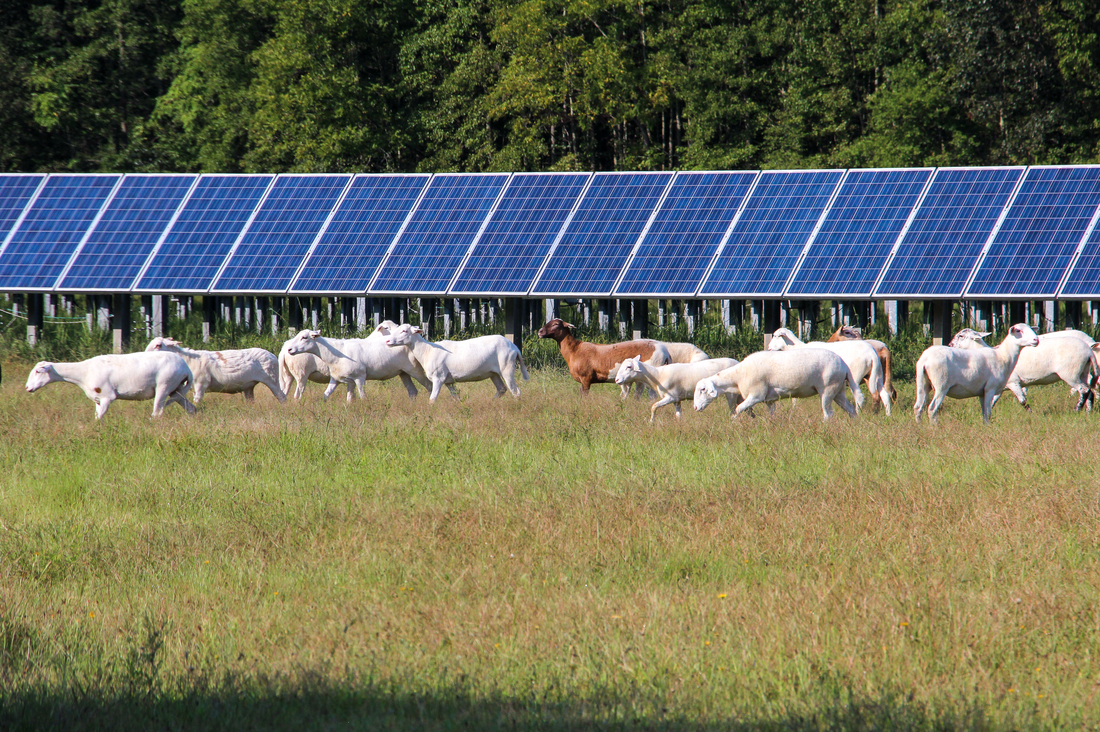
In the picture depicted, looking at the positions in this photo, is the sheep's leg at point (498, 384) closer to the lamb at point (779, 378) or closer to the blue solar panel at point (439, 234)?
the blue solar panel at point (439, 234)

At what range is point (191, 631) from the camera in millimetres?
7430

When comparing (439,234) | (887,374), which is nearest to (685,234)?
(439,234)

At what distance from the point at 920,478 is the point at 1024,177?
14.7m

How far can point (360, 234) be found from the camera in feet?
87.0

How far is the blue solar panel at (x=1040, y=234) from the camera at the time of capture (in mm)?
21391

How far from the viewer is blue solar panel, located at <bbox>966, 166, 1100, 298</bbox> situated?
21.4 m

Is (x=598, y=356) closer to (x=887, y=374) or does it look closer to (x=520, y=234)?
(x=887, y=374)

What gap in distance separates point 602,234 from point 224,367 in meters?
9.54

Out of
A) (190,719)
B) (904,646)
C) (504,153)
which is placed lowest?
(504,153)

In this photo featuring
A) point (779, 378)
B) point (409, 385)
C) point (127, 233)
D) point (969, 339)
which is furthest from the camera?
point (127, 233)

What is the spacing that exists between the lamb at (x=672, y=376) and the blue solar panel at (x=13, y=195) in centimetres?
1777

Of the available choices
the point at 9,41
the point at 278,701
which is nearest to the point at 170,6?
the point at 9,41

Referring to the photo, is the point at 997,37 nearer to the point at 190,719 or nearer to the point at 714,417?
the point at 714,417

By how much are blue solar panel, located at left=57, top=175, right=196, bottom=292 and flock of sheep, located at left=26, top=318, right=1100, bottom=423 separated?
28.6ft
